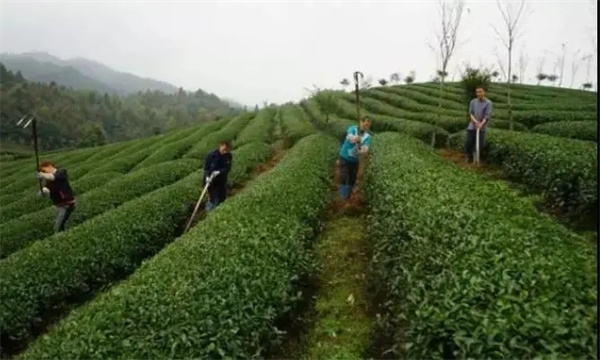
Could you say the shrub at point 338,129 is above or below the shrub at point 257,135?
above

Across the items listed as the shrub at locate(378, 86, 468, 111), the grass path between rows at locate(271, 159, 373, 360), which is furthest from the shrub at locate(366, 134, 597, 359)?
the shrub at locate(378, 86, 468, 111)

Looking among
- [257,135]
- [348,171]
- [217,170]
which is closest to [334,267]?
[348,171]


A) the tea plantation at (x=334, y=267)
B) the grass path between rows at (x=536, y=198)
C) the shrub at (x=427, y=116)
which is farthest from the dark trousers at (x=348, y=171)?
the shrub at (x=427, y=116)

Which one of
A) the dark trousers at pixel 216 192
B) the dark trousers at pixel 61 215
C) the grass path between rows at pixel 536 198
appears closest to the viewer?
the grass path between rows at pixel 536 198

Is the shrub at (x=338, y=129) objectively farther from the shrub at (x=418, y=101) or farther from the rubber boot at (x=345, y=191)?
the rubber boot at (x=345, y=191)

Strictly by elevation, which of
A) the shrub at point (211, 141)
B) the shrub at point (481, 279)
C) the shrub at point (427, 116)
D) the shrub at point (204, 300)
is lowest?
the shrub at point (211, 141)

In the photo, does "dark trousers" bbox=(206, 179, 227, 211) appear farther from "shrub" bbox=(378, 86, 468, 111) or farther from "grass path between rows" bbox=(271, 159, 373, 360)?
"shrub" bbox=(378, 86, 468, 111)

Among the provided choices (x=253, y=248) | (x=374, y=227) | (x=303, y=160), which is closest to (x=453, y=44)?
(x=303, y=160)

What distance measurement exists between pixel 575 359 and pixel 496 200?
15.4 feet

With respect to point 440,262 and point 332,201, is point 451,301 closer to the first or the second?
point 440,262

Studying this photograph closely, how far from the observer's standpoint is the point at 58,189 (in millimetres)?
13953

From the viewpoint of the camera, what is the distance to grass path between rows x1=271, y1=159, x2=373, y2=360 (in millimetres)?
7121

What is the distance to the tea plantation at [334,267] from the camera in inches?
195

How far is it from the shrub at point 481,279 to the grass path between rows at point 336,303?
0.48 m
